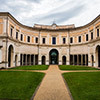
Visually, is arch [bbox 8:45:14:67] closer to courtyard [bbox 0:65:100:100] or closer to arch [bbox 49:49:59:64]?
courtyard [bbox 0:65:100:100]

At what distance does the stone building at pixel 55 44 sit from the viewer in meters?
25.8

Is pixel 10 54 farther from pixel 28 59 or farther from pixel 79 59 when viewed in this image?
pixel 79 59

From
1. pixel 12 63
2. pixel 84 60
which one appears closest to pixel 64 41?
pixel 84 60

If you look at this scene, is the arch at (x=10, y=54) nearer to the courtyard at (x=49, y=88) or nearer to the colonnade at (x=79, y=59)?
the courtyard at (x=49, y=88)

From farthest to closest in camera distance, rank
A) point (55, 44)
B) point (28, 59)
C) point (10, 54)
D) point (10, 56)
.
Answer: point (55, 44)
point (28, 59)
point (10, 54)
point (10, 56)

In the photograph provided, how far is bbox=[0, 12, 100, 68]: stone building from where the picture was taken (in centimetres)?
2581

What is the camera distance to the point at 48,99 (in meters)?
6.18

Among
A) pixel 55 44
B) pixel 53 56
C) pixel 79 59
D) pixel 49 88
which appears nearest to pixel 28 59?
pixel 53 56

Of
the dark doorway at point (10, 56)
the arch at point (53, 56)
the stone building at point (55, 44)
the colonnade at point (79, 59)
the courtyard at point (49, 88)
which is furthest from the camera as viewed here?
the arch at point (53, 56)

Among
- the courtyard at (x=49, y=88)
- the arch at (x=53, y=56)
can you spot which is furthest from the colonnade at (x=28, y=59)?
the courtyard at (x=49, y=88)

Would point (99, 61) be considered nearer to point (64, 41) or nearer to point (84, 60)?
point (84, 60)

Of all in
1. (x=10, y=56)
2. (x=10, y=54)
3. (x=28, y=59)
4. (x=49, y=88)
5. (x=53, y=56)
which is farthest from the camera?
(x=53, y=56)

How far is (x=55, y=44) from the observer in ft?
115

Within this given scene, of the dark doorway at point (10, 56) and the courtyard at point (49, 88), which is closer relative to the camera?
the courtyard at point (49, 88)
